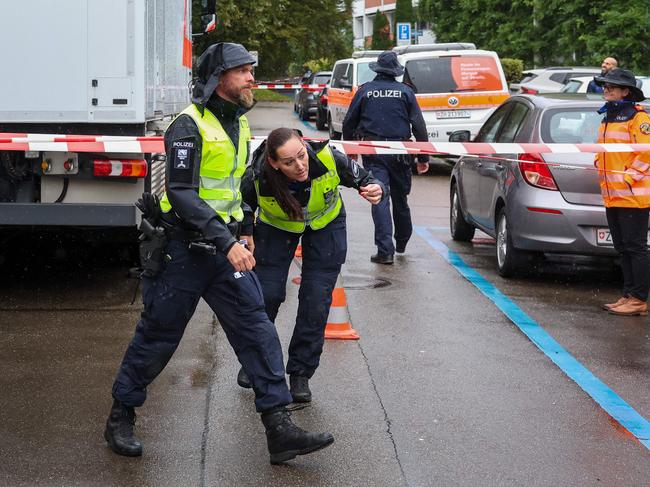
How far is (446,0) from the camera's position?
150 feet

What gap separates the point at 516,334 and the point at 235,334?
3048 mm

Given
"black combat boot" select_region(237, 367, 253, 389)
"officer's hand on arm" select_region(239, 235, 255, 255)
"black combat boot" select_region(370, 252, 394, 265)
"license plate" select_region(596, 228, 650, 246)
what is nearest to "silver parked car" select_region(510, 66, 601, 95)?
"black combat boot" select_region(370, 252, 394, 265)

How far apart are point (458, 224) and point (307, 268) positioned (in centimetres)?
613

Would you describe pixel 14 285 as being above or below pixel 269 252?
below

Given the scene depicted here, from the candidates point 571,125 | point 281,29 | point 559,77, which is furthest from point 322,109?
point 571,125

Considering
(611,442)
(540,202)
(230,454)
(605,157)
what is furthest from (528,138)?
(230,454)

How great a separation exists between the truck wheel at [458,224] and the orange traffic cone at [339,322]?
4.28 metres

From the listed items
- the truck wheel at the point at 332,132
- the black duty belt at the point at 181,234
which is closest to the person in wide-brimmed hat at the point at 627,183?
Answer: the black duty belt at the point at 181,234

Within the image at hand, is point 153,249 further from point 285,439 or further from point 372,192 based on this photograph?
point 372,192

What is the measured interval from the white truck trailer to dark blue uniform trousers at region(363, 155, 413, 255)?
9.31ft

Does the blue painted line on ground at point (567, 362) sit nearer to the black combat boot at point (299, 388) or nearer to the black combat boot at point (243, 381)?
the black combat boot at point (299, 388)

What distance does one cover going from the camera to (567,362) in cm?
686

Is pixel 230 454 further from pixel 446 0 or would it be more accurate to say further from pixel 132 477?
pixel 446 0

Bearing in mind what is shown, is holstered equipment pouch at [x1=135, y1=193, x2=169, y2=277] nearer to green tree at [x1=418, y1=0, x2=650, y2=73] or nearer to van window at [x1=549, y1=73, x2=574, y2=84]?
van window at [x1=549, y1=73, x2=574, y2=84]
